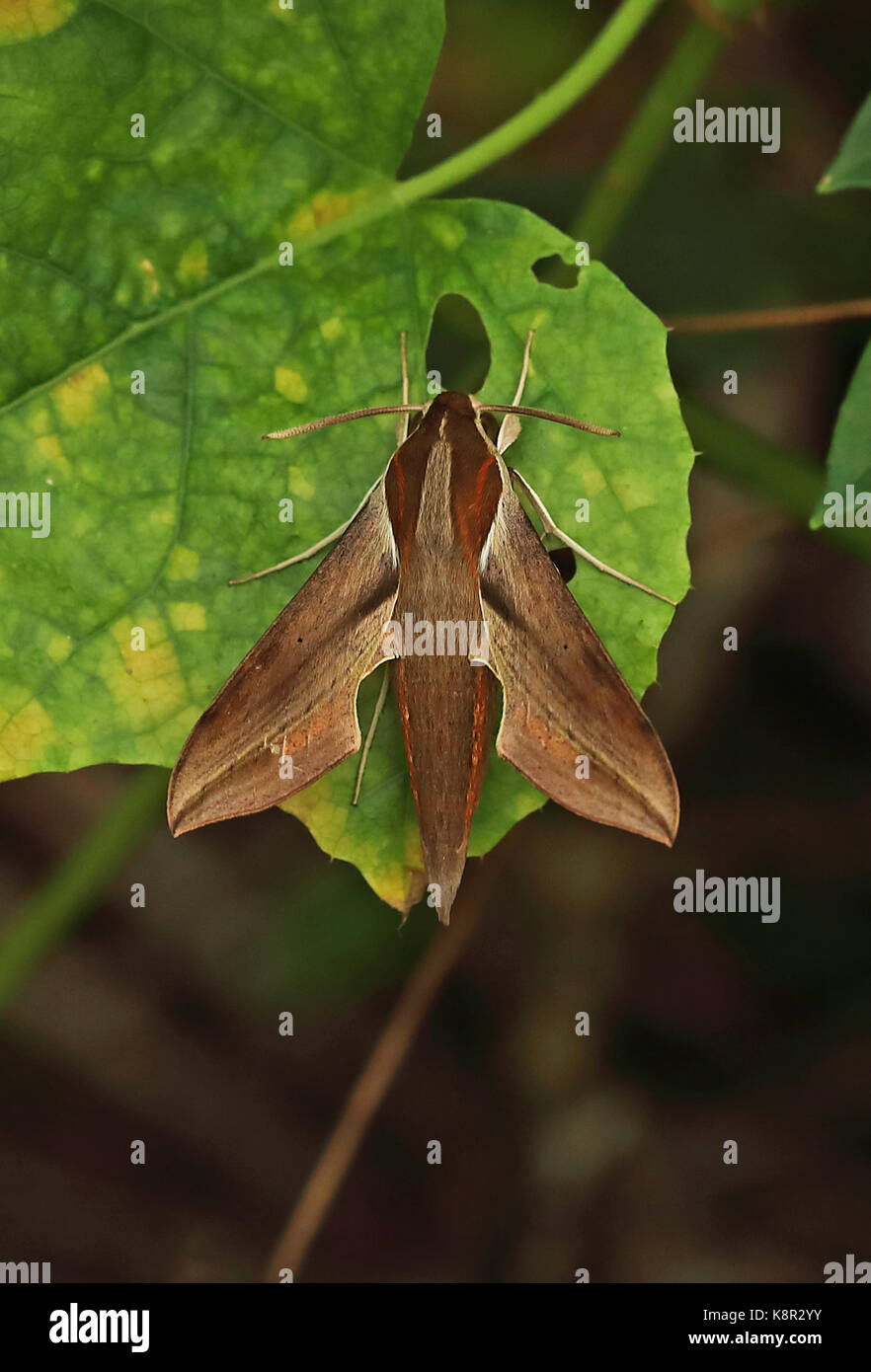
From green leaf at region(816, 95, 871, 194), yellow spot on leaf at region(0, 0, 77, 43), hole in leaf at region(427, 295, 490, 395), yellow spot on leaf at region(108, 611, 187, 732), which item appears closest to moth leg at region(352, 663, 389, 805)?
yellow spot on leaf at region(108, 611, 187, 732)

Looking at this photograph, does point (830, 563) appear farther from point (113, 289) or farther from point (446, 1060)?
point (113, 289)

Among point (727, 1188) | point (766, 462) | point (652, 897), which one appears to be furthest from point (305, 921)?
point (766, 462)

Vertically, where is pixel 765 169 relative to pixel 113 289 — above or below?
above

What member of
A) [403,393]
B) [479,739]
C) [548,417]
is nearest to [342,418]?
[403,393]

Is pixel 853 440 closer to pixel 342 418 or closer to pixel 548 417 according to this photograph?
pixel 548 417

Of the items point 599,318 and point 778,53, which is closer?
point 599,318

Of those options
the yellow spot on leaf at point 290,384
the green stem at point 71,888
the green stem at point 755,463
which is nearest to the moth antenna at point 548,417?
the yellow spot on leaf at point 290,384

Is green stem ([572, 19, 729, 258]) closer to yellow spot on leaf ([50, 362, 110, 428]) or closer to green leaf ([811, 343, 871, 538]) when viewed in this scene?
green leaf ([811, 343, 871, 538])
